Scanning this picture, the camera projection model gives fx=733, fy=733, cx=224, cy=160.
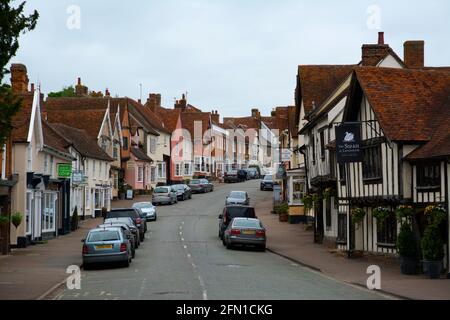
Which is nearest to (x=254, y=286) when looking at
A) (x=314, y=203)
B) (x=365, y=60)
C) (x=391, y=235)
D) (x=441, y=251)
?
(x=441, y=251)

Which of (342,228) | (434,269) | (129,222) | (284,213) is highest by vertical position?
(129,222)

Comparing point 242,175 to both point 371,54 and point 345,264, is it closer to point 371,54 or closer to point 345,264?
point 371,54

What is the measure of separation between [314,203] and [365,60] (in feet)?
27.4

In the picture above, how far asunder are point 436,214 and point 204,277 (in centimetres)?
789

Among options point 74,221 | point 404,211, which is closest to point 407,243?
point 404,211

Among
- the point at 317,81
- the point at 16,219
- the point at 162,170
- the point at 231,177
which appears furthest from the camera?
the point at 231,177

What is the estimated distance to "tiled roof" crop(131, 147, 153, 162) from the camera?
251 ft

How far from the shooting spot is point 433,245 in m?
23.6

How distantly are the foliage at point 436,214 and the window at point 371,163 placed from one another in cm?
472

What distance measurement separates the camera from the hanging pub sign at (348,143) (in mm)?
29016

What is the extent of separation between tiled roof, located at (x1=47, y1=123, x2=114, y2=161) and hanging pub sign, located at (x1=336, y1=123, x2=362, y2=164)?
87.8 feet

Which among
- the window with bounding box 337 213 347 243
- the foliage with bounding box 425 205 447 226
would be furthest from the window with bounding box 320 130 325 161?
the foliage with bounding box 425 205 447 226

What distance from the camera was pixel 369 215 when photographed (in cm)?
3152

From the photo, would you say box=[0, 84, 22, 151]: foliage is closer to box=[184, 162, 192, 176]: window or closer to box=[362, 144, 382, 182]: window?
box=[362, 144, 382, 182]: window
